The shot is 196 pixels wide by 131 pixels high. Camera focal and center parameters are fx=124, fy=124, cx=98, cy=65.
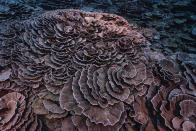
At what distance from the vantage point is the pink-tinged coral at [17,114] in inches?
89.8

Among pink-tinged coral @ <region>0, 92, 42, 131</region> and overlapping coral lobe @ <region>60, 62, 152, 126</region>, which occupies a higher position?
overlapping coral lobe @ <region>60, 62, 152, 126</region>

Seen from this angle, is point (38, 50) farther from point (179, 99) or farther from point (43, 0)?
point (43, 0)

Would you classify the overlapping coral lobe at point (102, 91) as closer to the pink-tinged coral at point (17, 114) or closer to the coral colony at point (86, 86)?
the coral colony at point (86, 86)

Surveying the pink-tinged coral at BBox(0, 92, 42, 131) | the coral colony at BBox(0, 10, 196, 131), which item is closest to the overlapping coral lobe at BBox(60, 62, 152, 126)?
the coral colony at BBox(0, 10, 196, 131)

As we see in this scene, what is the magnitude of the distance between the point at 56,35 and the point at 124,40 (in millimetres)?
2064

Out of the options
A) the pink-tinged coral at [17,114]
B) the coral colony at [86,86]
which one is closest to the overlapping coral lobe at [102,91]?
the coral colony at [86,86]

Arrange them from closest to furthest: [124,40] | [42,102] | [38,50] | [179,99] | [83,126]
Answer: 1. [83,126]
2. [179,99]
3. [42,102]
4. [38,50]
5. [124,40]

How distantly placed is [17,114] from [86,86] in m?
1.42

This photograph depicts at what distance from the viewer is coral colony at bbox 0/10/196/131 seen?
2354 mm

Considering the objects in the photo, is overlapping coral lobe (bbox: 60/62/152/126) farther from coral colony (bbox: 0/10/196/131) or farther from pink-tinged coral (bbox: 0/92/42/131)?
pink-tinged coral (bbox: 0/92/42/131)

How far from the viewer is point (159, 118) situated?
2.43 meters

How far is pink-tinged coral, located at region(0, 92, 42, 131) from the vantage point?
2281 millimetres

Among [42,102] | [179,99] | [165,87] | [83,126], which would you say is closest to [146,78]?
[165,87]

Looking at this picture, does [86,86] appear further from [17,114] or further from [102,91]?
[17,114]
